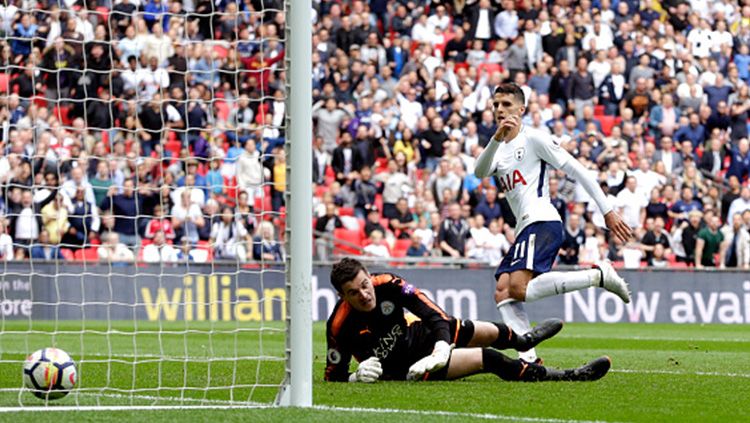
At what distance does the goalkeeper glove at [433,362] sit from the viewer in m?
8.45

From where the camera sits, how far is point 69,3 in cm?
1759

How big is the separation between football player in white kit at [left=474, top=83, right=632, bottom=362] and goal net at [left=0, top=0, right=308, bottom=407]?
5.32ft

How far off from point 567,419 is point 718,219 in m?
17.0

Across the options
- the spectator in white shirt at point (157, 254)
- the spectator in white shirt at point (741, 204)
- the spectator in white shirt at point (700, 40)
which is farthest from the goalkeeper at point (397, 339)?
the spectator in white shirt at point (700, 40)

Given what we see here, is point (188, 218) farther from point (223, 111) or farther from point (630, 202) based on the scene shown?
point (630, 202)

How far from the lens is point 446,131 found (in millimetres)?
23703

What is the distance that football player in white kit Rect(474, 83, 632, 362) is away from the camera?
386 inches

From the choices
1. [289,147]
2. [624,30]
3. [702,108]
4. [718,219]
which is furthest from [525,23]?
[289,147]

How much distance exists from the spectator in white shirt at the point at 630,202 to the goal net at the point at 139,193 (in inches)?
231

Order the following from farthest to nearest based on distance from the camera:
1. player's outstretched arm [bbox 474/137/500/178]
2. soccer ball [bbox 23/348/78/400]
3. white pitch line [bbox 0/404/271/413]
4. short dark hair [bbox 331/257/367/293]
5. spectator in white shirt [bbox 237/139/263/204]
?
spectator in white shirt [bbox 237/139/263/204] < player's outstretched arm [bbox 474/137/500/178] < short dark hair [bbox 331/257/367/293] < soccer ball [bbox 23/348/78/400] < white pitch line [bbox 0/404/271/413]

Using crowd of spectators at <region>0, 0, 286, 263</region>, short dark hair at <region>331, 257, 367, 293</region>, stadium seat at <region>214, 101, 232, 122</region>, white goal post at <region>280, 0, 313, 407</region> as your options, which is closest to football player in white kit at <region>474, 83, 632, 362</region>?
short dark hair at <region>331, 257, 367, 293</region>

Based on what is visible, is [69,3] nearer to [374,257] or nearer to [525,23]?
[374,257]

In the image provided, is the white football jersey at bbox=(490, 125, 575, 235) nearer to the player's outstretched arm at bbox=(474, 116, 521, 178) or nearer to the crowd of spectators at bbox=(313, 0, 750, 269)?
the player's outstretched arm at bbox=(474, 116, 521, 178)

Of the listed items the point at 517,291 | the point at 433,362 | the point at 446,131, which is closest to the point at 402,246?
the point at 446,131
